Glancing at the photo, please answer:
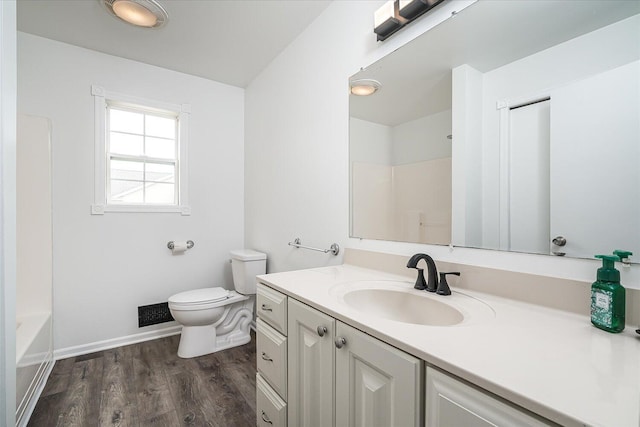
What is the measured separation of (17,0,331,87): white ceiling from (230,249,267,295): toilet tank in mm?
1717

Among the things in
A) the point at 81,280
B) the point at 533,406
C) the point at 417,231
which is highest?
the point at 417,231

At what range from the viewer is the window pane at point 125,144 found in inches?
97.8

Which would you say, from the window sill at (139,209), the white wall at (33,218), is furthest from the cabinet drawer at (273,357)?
the white wall at (33,218)

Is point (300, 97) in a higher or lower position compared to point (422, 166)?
higher

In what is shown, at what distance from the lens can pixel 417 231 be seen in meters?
1.29

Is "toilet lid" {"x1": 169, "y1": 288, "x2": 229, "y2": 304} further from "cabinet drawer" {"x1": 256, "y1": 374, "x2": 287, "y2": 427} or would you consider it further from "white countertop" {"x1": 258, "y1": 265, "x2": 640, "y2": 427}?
"white countertop" {"x1": 258, "y1": 265, "x2": 640, "y2": 427}

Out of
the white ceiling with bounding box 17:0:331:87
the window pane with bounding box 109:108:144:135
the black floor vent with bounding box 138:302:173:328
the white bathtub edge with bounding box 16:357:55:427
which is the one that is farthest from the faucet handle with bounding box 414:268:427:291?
the window pane with bounding box 109:108:144:135

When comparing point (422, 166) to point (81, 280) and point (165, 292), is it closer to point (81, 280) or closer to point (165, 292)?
point (165, 292)

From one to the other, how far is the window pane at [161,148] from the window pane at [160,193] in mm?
279

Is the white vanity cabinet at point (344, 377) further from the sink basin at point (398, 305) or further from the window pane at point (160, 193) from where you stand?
the window pane at point (160, 193)

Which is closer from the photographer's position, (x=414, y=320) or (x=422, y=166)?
(x=414, y=320)

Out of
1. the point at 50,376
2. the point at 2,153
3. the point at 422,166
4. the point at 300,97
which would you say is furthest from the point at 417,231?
the point at 50,376

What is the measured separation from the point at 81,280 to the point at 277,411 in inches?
82.3

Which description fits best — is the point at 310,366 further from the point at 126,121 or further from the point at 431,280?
the point at 126,121
